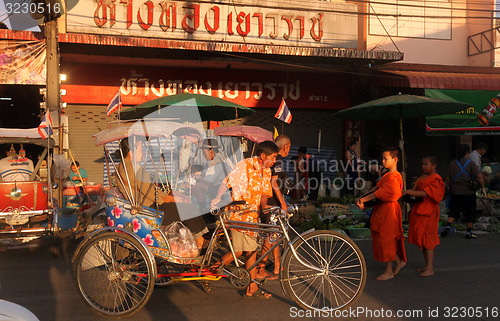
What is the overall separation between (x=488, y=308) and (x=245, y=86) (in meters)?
10.2

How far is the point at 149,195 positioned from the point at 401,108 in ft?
20.0

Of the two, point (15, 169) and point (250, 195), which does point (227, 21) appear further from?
point (250, 195)

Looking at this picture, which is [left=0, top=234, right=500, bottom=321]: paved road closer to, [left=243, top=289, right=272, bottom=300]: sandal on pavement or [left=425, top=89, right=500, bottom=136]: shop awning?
[left=243, top=289, right=272, bottom=300]: sandal on pavement

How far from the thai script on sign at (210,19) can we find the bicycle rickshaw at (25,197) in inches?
207

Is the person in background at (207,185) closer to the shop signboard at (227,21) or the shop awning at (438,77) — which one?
the shop signboard at (227,21)

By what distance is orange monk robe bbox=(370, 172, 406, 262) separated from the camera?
5.66m

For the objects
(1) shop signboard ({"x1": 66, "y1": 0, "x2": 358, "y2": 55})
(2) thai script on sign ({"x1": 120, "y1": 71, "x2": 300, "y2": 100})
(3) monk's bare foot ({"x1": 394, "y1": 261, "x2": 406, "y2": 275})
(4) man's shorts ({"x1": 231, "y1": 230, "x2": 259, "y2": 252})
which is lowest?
(3) monk's bare foot ({"x1": 394, "y1": 261, "x2": 406, "y2": 275})

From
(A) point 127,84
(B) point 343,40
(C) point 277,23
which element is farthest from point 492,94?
(A) point 127,84

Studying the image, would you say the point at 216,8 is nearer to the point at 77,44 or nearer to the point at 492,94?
the point at 77,44

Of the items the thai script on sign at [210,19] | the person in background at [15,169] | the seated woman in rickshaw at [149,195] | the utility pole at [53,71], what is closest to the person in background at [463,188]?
the seated woman in rickshaw at [149,195]

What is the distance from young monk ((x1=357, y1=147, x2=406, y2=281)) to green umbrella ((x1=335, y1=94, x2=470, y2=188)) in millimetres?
3059

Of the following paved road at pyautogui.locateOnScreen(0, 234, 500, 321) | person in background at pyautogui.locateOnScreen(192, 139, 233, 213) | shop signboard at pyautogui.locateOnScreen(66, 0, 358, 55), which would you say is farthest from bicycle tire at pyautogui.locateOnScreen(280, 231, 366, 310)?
shop signboard at pyautogui.locateOnScreen(66, 0, 358, 55)

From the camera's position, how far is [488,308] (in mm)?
4746

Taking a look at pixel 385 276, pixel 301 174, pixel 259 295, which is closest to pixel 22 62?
pixel 301 174
